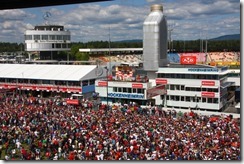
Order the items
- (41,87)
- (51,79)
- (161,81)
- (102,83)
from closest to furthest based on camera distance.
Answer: (161,81)
(102,83)
(51,79)
(41,87)

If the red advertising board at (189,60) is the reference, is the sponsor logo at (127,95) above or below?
below

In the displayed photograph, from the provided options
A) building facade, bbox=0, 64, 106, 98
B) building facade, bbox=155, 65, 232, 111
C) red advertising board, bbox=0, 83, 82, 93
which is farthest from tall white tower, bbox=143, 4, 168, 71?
red advertising board, bbox=0, 83, 82, 93

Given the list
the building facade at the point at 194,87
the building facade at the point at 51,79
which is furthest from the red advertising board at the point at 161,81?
the building facade at the point at 51,79

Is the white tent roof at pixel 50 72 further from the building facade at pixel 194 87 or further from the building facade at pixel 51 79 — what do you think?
the building facade at pixel 194 87

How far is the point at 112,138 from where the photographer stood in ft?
18.6

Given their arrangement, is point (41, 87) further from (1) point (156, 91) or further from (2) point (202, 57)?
(2) point (202, 57)

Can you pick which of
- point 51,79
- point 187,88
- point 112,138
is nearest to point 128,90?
point 187,88

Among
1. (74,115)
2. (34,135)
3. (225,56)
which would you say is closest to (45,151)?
(34,135)

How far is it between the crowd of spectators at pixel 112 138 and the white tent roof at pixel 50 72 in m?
5.17

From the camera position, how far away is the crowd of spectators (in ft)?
16.3

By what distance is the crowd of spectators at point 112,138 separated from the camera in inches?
195

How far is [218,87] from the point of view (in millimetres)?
Result: 9781

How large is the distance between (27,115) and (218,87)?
217 inches

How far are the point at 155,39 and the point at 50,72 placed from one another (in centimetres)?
463
